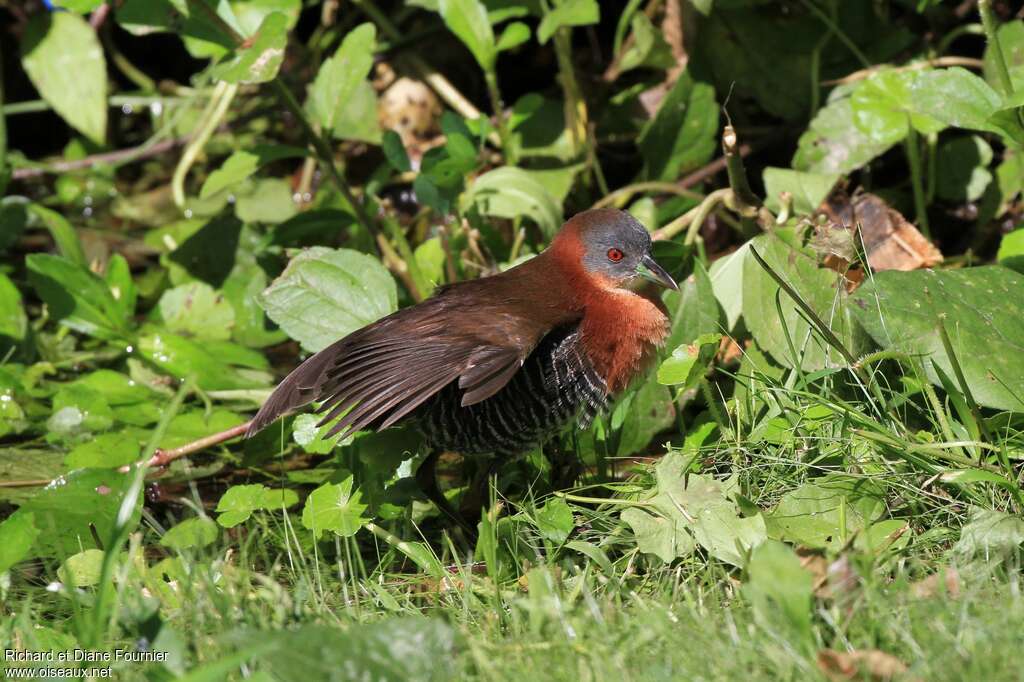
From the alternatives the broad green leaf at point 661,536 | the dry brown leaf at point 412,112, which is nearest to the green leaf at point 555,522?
the broad green leaf at point 661,536

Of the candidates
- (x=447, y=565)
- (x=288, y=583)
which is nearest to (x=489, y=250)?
(x=447, y=565)

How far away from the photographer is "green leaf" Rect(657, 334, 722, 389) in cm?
317

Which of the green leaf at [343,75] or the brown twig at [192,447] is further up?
the green leaf at [343,75]

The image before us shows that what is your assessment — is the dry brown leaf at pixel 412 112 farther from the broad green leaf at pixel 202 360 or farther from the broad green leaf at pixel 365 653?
the broad green leaf at pixel 365 653

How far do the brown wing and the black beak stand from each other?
0.36 metres

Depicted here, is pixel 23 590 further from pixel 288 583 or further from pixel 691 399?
pixel 691 399

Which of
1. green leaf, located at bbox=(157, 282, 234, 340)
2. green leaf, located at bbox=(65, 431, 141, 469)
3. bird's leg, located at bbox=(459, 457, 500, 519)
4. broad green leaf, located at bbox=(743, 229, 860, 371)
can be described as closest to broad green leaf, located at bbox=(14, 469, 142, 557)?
green leaf, located at bbox=(65, 431, 141, 469)

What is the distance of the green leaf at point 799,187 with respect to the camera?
4.14 metres

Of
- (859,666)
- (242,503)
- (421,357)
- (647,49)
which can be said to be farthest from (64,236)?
(859,666)

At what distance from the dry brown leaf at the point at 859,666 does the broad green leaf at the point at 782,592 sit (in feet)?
0.21

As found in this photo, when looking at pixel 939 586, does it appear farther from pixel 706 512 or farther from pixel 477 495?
pixel 477 495

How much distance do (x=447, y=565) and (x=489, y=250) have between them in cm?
159

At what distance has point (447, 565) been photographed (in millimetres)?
3197

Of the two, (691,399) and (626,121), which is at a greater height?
(626,121)
